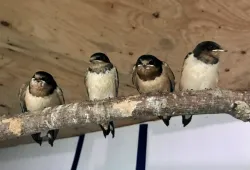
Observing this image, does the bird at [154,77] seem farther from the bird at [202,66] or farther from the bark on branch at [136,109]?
the bark on branch at [136,109]

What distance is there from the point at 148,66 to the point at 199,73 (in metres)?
0.17

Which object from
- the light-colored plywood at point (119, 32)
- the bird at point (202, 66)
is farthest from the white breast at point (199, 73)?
the light-colored plywood at point (119, 32)

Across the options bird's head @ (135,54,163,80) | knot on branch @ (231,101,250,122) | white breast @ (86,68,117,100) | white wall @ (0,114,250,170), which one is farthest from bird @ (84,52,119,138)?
knot on branch @ (231,101,250,122)

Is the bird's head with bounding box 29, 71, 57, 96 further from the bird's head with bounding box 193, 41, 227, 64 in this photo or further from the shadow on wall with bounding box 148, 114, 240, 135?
the shadow on wall with bounding box 148, 114, 240, 135

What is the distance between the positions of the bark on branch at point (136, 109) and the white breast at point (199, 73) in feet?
1.04

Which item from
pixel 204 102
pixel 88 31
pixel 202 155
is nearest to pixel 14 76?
pixel 88 31

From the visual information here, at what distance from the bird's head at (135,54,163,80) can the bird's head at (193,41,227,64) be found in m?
0.13

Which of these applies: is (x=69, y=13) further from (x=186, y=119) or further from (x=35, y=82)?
(x=186, y=119)

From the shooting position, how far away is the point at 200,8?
1758mm

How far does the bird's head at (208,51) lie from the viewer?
1.75 m

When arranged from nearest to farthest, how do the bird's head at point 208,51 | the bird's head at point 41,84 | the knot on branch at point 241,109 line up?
the knot on branch at point 241,109 < the bird's head at point 208,51 < the bird's head at point 41,84

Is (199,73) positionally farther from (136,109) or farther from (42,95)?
(42,95)

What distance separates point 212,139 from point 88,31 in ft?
2.20

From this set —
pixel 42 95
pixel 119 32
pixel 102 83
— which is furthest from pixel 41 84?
pixel 119 32
